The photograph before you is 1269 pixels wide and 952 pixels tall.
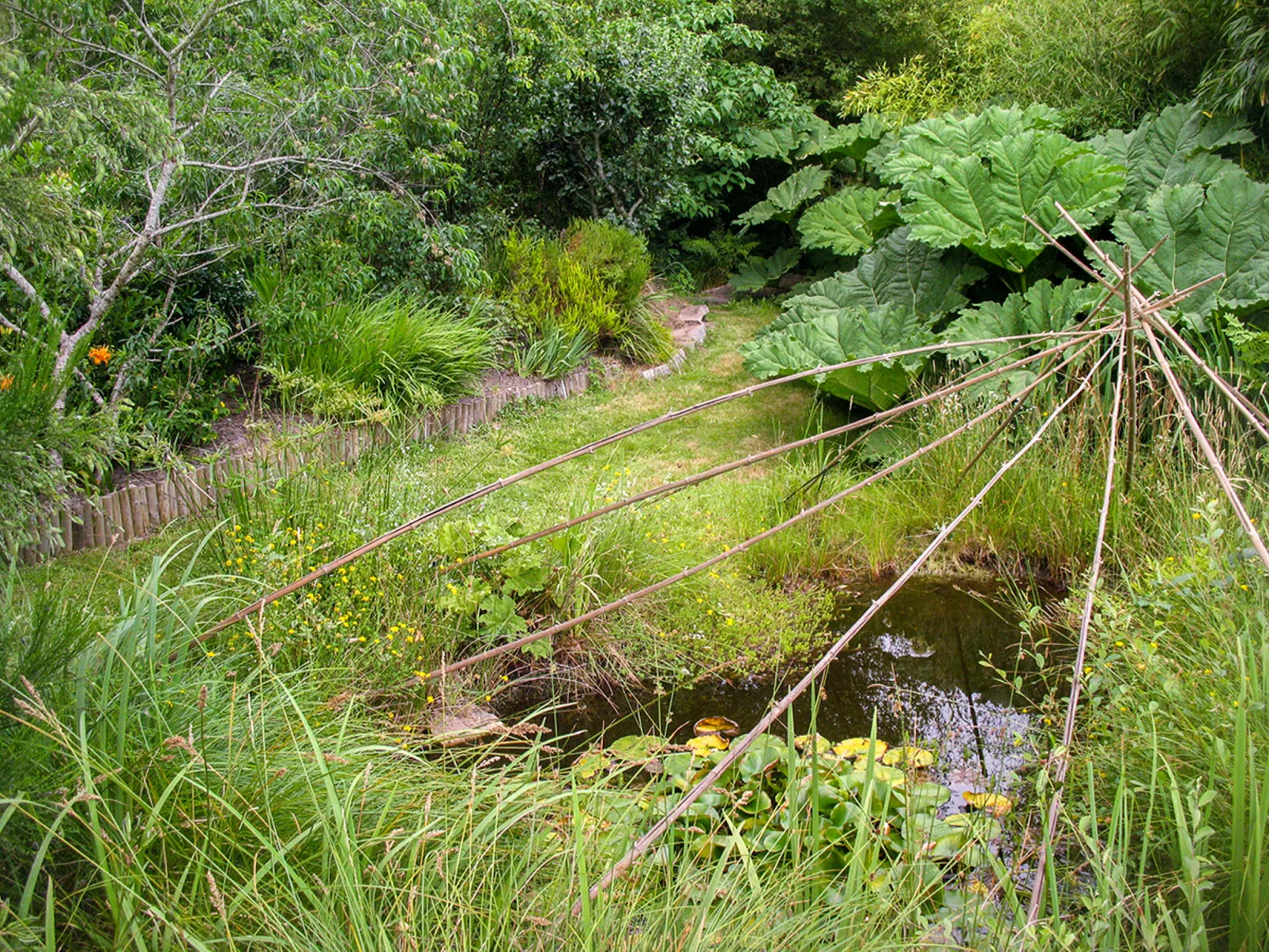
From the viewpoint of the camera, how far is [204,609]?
3.16 meters

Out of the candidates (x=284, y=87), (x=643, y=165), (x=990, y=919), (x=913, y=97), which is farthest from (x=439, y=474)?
(x=913, y=97)

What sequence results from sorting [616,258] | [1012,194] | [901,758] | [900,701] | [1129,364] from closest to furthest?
1. [1129,364]
2. [901,758]
3. [900,701]
4. [1012,194]
5. [616,258]

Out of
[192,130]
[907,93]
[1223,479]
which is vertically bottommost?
[1223,479]

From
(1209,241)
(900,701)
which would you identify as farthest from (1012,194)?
(900,701)

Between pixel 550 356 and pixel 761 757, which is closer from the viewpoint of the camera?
pixel 761 757

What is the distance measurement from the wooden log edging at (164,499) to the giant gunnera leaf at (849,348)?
2030 millimetres

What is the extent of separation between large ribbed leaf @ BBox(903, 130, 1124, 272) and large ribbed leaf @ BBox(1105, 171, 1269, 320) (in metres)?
0.30

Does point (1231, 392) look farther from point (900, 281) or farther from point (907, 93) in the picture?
point (907, 93)

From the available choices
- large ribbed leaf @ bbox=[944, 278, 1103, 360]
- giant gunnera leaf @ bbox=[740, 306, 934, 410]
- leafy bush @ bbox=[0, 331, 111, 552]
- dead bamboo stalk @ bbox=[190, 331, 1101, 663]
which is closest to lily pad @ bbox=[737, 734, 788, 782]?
dead bamboo stalk @ bbox=[190, 331, 1101, 663]

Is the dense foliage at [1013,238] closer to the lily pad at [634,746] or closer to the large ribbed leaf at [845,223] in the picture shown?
the large ribbed leaf at [845,223]

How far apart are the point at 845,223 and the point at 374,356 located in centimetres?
378

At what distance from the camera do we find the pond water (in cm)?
313

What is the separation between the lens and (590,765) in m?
2.54

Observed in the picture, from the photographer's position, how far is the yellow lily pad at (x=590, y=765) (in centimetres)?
220
